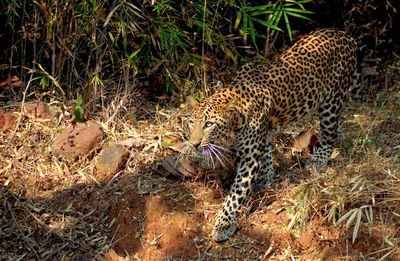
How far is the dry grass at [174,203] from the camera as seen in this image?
21.9ft

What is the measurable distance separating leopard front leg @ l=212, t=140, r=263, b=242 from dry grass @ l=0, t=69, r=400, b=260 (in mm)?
111

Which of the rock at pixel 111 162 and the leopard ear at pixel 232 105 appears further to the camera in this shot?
the rock at pixel 111 162

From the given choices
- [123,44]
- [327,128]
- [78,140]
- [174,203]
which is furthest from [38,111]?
[327,128]

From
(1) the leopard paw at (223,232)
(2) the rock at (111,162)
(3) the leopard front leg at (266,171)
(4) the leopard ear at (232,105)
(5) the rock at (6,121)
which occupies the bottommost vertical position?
(5) the rock at (6,121)

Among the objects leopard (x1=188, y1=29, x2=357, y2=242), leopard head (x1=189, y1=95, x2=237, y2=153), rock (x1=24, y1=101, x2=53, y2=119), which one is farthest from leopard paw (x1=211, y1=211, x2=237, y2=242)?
rock (x1=24, y1=101, x2=53, y2=119)

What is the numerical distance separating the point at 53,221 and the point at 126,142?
1.13 metres

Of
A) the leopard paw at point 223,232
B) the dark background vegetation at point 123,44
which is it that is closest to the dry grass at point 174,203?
the leopard paw at point 223,232

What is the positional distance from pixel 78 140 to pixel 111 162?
1.67 ft

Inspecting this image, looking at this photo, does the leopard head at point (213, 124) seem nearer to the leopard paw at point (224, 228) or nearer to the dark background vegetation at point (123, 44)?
the leopard paw at point (224, 228)

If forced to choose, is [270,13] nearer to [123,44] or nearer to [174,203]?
[123,44]

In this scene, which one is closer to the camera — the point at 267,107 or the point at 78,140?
the point at 267,107

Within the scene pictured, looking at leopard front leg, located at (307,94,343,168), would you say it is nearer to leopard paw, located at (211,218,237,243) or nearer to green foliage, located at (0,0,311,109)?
green foliage, located at (0,0,311,109)

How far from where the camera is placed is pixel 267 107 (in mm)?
7191

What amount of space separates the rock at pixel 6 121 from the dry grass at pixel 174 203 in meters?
0.09
